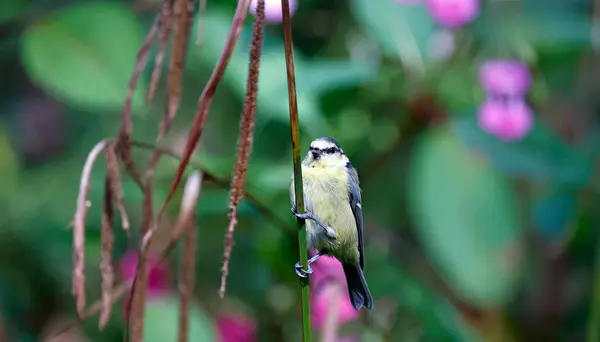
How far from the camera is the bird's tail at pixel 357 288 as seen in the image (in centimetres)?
77

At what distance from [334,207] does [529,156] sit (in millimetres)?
861

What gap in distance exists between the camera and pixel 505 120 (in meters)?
1.58

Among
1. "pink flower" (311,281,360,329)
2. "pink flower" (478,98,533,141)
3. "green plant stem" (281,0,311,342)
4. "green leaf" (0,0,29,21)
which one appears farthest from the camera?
"green leaf" (0,0,29,21)

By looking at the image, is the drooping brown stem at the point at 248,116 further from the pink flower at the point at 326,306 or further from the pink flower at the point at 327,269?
the pink flower at the point at 326,306

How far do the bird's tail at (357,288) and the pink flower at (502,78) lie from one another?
90 cm

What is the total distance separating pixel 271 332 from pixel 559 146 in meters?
0.70

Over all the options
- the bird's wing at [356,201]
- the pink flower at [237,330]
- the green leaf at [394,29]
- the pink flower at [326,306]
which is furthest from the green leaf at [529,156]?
the bird's wing at [356,201]

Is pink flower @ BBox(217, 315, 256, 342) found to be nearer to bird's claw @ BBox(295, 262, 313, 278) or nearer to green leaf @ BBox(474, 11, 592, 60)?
green leaf @ BBox(474, 11, 592, 60)

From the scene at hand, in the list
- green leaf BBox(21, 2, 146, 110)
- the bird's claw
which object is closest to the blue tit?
the bird's claw

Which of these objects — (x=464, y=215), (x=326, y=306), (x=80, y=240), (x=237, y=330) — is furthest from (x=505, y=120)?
(x=80, y=240)

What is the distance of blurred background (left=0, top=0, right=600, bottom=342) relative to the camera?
147 cm

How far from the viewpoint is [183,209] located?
854 mm

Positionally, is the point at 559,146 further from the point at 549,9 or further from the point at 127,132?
the point at 127,132

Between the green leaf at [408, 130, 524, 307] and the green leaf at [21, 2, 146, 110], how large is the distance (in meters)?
0.56
